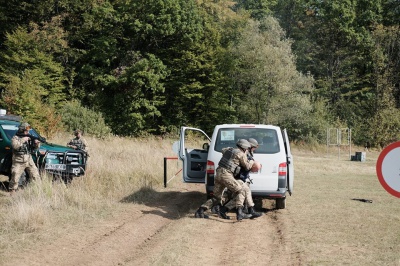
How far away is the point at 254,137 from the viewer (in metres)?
11.4

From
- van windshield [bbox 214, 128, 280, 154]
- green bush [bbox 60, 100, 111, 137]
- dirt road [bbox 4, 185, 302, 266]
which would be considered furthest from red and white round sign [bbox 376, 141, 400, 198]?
green bush [bbox 60, 100, 111, 137]

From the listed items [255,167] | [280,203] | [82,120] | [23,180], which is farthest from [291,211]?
[82,120]

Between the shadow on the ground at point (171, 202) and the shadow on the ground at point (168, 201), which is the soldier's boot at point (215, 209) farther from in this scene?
the shadow on the ground at point (168, 201)

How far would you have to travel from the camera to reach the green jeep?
1354 cm

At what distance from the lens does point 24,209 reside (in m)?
9.12

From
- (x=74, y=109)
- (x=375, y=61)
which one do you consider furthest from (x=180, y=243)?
(x=375, y=61)

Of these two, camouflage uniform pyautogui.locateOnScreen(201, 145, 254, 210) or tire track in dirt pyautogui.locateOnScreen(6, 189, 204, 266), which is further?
camouflage uniform pyautogui.locateOnScreen(201, 145, 254, 210)

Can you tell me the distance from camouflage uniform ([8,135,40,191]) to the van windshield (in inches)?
182

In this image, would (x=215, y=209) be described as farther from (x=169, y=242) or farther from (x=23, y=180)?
(x=23, y=180)

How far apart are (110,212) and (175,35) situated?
1397 inches

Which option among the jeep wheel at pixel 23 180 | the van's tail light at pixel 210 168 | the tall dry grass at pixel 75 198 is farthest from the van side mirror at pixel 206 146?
the jeep wheel at pixel 23 180

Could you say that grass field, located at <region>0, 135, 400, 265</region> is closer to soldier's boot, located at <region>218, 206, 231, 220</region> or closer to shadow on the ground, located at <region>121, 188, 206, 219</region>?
shadow on the ground, located at <region>121, 188, 206, 219</region>

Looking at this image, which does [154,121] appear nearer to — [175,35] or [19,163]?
[175,35]

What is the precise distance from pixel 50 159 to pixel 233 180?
6.36 meters
